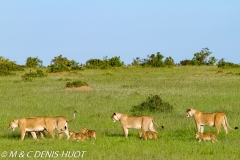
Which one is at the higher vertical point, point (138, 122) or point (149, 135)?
point (138, 122)

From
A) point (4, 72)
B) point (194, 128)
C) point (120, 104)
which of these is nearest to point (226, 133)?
point (194, 128)

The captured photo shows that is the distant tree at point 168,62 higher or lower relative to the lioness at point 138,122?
higher

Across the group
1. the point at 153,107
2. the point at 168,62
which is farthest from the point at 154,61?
the point at 153,107

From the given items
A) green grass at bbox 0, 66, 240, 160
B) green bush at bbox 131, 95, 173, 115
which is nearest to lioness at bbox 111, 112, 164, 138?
green grass at bbox 0, 66, 240, 160

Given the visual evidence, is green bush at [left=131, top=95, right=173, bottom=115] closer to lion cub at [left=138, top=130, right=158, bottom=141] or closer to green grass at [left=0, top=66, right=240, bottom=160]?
green grass at [left=0, top=66, right=240, bottom=160]

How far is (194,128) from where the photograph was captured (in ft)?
49.7

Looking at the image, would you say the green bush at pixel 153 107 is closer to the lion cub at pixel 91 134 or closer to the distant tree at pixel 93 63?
the lion cub at pixel 91 134

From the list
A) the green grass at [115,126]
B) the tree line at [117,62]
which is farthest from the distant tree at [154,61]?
the green grass at [115,126]

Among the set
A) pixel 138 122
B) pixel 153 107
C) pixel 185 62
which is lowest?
pixel 138 122

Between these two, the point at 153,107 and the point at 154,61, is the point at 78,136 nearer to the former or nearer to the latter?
the point at 153,107

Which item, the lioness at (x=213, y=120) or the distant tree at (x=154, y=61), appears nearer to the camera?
the lioness at (x=213, y=120)

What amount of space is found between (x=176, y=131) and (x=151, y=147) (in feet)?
9.91

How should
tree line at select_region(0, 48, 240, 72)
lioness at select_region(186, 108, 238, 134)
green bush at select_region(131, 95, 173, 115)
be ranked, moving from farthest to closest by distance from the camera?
tree line at select_region(0, 48, 240, 72), green bush at select_region(131, 95, 173, 115), lioness at select_region(186, 108, 238, 134)

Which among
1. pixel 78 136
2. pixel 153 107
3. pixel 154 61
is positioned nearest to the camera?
pixel 78 136
